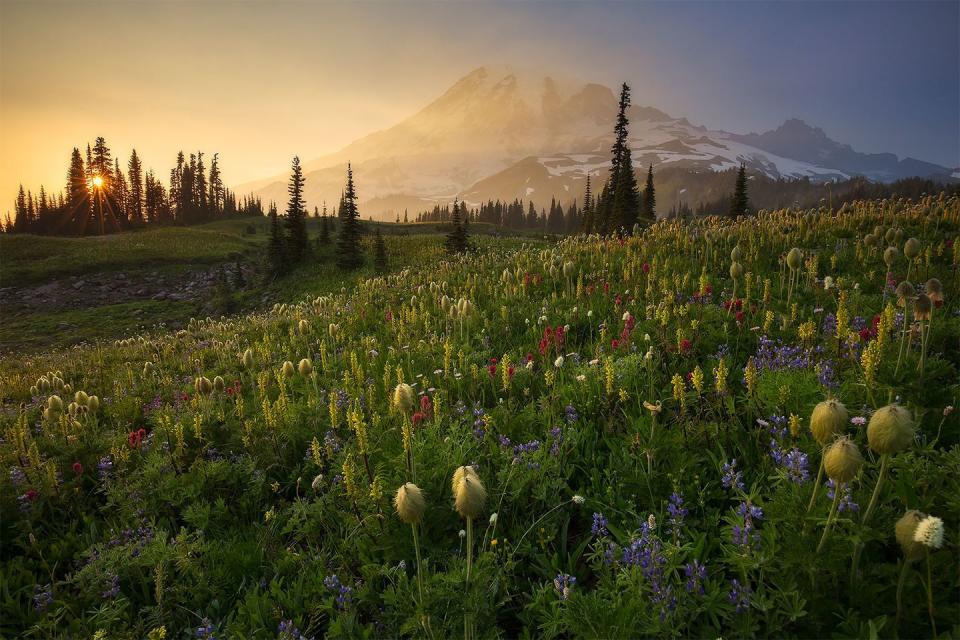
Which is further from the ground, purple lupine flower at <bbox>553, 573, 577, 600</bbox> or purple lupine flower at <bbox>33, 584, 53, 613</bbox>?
purple lupine flower at <bbox>553, 573, 577, 600</bbox>

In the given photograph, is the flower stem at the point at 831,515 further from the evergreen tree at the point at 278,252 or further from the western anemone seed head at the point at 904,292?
the evergreen tree at the point at 278,252

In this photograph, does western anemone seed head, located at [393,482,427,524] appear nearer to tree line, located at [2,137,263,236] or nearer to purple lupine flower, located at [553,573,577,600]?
purple lupine flower, located at [553,573,577,600]

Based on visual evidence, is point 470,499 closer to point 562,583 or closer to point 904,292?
point 562,583

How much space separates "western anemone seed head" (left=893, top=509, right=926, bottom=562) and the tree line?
110 meters

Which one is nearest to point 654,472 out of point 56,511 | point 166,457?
point 166,457

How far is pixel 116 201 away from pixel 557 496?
377ft

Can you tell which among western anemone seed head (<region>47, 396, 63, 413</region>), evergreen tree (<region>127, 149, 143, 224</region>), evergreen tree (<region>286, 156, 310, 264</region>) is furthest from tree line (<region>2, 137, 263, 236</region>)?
western anemone seed head (<region>47, 396, 63, 413</region>)

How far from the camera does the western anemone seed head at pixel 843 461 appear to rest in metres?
1.78

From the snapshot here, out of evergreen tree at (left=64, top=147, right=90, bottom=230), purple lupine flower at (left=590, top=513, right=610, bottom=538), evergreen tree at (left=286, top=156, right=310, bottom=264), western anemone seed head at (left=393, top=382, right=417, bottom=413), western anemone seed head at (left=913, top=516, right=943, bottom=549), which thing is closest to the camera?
western anemone seed head at (left=913, top=516, right=943, bottom=549)

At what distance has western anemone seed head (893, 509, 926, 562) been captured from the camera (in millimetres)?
1687

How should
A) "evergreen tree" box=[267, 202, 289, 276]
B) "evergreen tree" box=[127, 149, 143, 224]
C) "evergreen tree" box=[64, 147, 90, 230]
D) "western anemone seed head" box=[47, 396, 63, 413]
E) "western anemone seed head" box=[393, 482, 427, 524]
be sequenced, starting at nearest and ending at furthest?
"western anemone seed head" box=[393, 482, 427, 524] → "western anemone seed head" box=[47, 396, 63, 413] → "evergreen tree" box=[267, 202, 289, 276] → "evergreen tree" box=[64, 147, 90, 230] → "evergreen tree" box=[127, 149, 143, 224]

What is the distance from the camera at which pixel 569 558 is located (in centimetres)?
260

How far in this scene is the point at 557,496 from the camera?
312 centimetres

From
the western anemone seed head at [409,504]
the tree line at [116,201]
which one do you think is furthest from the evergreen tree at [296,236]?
the tree line at [116,201]
